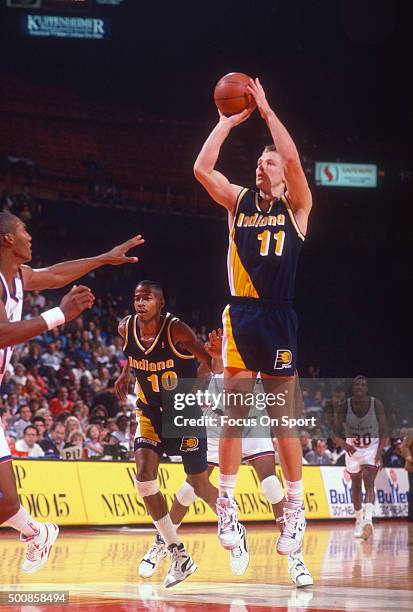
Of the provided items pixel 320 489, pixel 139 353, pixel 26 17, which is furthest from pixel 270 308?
pixel 26 17

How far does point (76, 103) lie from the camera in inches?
1131

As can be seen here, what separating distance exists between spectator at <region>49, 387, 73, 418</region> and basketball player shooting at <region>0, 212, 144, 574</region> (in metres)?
10.0

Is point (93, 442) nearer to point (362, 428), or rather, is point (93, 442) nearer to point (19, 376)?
point (19, 376)

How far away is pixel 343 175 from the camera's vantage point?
104 ft

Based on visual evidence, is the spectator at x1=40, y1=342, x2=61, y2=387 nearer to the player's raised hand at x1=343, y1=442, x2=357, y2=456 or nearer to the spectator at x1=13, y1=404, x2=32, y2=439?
the spectator at x1=13, y1=404, x2=32, y2=439

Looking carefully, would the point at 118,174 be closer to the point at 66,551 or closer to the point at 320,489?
the point at 320,489

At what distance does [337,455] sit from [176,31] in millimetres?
16865

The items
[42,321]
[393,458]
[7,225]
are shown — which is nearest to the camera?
[42,321]

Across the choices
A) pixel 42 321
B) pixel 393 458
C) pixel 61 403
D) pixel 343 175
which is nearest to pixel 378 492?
pixel 393 458

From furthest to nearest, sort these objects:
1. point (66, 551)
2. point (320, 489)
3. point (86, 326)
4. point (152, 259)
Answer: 1. point (152, 259)
2. point (86, 326)
3. point (320, 489)
4. point (66, 551)

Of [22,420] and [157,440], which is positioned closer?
[157,440]

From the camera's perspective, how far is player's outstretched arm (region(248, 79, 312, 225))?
7074 millimetres

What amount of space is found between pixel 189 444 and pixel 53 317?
2.80m

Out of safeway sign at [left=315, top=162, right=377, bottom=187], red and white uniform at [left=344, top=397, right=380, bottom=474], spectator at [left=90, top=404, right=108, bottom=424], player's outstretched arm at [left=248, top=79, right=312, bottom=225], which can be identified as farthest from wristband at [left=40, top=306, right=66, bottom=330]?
safeway sign at [left=315, top=162, right=377, bottom=187]
